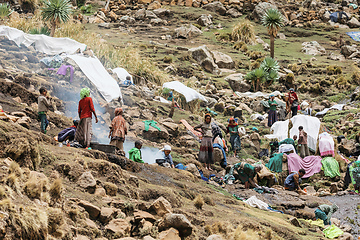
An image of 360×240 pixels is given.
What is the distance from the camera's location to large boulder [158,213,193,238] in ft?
14.3

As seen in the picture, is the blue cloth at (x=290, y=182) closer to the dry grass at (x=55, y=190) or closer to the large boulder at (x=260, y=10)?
the dry grass at (x=55, y=190)

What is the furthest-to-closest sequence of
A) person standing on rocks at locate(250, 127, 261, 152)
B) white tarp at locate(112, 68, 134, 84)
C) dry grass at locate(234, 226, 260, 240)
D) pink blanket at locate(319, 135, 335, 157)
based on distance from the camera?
white tarp at locate(112, 68, 134, 84), person standing on rocks at locate(250, 127, 261, 152), pink blanket at locate(319, 135, 335, 157), dry grass at locate(234, 226, 260, 240)

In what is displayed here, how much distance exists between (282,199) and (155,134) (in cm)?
493

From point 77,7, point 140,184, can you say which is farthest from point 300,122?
point 77,7

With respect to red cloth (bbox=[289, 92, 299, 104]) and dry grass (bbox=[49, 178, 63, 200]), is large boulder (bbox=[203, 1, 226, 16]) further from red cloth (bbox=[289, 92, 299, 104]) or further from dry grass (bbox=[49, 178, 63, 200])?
dry grass (bbox=[49, 178, 63, 200])

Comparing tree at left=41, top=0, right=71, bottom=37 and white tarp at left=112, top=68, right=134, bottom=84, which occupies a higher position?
tree at left=41, top=0, right=71, bottom=37

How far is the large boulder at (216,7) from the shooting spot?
42031mm

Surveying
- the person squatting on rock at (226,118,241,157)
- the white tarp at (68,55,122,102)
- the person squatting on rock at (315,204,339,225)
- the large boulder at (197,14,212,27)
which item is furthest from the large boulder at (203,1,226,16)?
the person squatting on rock at (315,204,339,225)

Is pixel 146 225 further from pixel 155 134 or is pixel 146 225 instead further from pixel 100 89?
pixel 100 89

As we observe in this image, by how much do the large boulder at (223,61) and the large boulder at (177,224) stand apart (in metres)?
23.7

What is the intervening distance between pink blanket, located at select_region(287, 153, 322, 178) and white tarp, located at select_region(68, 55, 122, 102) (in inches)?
247

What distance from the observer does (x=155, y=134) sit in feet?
41.2

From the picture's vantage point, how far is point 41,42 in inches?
604

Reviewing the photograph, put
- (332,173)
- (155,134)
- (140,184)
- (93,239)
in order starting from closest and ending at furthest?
(93,239), (140,184), (332,173), (155,134)
